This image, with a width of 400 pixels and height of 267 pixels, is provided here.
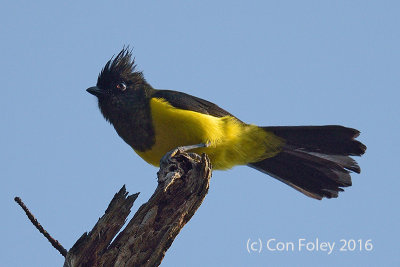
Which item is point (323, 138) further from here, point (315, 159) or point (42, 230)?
point (42, 230)

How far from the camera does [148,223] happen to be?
388 cm

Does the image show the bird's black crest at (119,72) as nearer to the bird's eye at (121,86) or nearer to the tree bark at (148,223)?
the bird's eye at (121,86)

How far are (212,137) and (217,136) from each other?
0.09 meters

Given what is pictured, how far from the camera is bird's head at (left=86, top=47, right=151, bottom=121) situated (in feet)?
20.0

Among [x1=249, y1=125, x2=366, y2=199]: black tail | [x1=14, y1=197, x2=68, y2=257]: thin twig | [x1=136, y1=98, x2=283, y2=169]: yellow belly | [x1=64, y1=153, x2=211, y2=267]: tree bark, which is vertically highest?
[x1=249, y1=125, x2=366, y2=199]: black tail

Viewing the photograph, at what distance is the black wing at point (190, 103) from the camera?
5.91 meters

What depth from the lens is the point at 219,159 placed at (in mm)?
5988

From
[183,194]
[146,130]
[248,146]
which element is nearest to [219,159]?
[248,146]

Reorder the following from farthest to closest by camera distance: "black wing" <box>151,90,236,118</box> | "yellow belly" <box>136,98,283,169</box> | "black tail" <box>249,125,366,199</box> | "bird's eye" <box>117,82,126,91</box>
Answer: "bird's eye" <box>117,82,126,91</box>, "black tail" <box>249,125,366,199</box>, "black wing" <box>151,90,236,118</box>, "yellow belly" <box>136,98,283,169</box>

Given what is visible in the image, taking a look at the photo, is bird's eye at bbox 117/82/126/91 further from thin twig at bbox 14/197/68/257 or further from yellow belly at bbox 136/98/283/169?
thin twig at bbox 14/197/68/257

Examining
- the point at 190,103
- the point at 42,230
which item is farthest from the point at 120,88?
the point at 42,230

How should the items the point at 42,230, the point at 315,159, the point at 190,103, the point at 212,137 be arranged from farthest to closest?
the point at 315,159, the point at 190,103, the point at 212,137, the point at 42,230

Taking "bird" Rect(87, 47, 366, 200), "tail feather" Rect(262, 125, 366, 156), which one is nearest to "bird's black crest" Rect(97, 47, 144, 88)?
"bird" Rect(87, 47, 366, 200)

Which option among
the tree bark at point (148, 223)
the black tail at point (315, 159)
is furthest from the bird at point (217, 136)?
the tree bark at point (148, 223)
